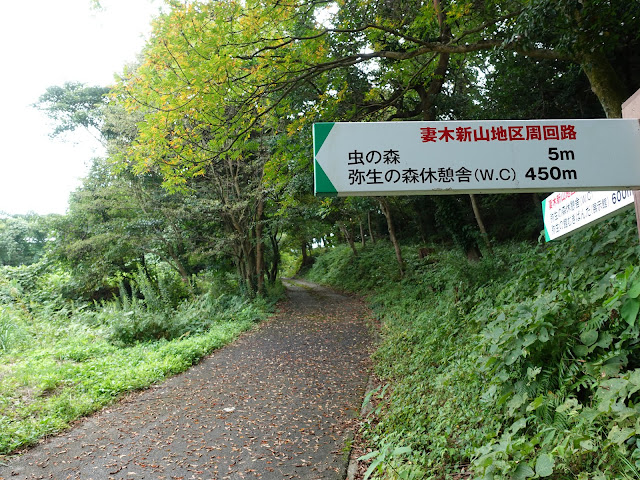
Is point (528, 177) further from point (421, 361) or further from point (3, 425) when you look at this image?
point (3, 425)

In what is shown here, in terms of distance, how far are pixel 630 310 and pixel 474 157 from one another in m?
1.41

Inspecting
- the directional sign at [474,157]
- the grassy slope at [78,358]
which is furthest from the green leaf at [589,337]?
the grassy slope at [78,358]

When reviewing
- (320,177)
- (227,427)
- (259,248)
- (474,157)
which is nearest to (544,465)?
(474,157)

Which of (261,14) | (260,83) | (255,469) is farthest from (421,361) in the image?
(261,14)

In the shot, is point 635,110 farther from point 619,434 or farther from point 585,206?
point 619,434

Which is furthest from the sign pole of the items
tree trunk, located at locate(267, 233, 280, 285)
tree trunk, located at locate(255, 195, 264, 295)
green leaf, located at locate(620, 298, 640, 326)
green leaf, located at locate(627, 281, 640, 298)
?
tree trunk, located at locate(267, 233, 280, 285)

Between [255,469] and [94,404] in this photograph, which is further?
[94,404]

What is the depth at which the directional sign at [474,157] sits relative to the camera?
1680 millimetres

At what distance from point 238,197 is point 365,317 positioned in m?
5.61

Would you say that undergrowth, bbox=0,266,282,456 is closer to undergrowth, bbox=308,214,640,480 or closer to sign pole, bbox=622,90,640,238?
undergrowth, bbox=308,214,640,480

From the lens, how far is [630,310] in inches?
88.9

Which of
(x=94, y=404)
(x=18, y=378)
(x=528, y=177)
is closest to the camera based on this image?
(x=528, y=177)

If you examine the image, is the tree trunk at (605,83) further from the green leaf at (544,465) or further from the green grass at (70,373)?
the green grass at (70,373)

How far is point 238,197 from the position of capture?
13.4m
